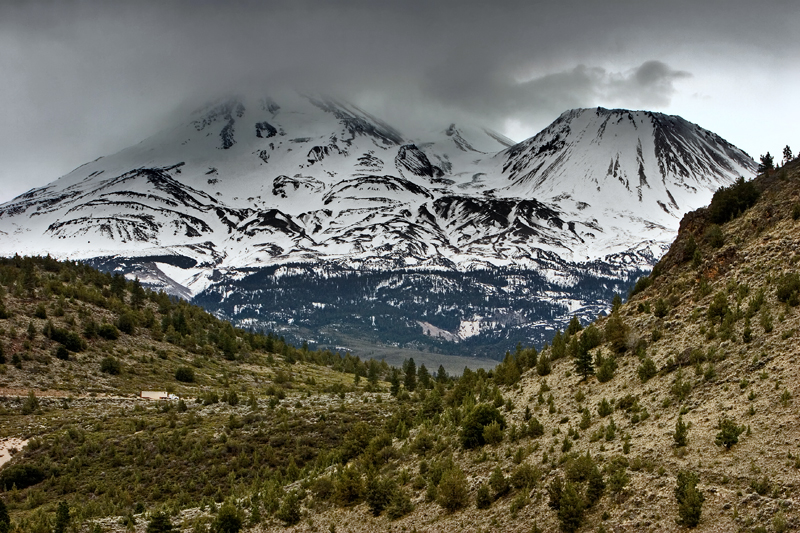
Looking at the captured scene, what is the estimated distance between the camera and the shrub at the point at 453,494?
2850cm

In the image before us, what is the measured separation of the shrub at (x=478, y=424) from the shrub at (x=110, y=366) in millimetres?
57741

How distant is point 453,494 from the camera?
28.7 metres

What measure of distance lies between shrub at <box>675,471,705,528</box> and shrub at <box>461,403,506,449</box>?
12809mm

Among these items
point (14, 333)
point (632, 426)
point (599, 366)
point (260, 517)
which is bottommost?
point (260, 517)

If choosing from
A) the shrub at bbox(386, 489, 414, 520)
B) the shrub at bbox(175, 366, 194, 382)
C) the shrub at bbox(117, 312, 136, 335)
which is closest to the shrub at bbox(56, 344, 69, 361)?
the shrub at bbox(175, 366, 194, 382)

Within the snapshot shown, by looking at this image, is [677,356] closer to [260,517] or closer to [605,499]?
[605,499]

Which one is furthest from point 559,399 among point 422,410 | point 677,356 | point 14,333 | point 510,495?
point 14,333

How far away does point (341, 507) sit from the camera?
33.5 metres

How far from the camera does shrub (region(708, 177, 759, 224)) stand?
39406 mm

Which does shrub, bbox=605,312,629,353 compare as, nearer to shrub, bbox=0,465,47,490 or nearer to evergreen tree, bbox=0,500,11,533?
evergreen tree, bbox=0,500,11,533

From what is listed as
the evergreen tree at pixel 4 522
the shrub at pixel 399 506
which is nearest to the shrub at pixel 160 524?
the evergreen tree at pixel 4 522

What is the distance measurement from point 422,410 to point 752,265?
887 inches

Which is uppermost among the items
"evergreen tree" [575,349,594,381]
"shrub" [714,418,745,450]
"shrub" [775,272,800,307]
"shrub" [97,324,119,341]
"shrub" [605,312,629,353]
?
"shrub" [97,324,119,341]

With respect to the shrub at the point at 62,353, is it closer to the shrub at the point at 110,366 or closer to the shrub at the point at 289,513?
the shrub at the point at 110,366
